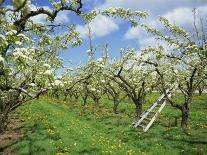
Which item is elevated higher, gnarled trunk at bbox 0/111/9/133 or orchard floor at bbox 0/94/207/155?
gnarled trunk at bbox 0/111/9/133

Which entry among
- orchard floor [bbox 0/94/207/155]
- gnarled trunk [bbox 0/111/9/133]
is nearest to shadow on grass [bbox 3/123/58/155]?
orchard floor [bbox 0/94/207/155]

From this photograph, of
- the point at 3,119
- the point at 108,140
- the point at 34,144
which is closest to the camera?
the point at 34,144

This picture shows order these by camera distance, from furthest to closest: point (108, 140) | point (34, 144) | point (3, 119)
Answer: point (3, 119)
point (108, 140)
point (34, 144)

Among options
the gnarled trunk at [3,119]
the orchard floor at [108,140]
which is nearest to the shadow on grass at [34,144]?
the orchard floor at [108,140]

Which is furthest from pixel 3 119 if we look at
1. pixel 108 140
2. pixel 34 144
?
pixel 108 140

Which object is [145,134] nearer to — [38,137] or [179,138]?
[179,138]

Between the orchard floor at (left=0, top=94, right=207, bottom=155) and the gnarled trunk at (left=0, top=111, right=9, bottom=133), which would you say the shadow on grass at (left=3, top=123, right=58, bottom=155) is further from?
the gnarled trunk at (left=0, top=111, right=9, bottom=133)

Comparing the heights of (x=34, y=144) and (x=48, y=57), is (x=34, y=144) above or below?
below

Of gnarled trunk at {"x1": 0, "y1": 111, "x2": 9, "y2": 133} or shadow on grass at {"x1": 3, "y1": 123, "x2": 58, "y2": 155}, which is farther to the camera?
gnarled trunk at {"x1": 0, "y1": 111, "x2": 9, "y2": 133}

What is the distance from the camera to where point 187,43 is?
996 inches

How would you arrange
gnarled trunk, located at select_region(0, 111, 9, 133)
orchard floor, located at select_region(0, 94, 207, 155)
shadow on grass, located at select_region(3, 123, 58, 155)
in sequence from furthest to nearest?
gnarled trunk, located at select_region(0, 111, 9, 133), shadow on grass, located at select_region(3, 123, 58, 155), orchard floor, located at select_region(0, 94, 207, 155)

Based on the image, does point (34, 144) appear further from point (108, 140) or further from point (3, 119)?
point (3, 119)

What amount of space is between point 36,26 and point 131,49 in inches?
762

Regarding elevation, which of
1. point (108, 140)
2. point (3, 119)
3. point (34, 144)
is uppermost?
point (3, 119)
